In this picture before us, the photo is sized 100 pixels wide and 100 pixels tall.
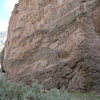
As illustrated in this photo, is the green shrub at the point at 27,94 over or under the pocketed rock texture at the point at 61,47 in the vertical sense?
under

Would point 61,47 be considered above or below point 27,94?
above

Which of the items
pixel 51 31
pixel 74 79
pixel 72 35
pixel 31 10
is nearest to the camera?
pixel 74 79

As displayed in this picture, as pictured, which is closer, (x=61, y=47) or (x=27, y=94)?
(x=27, y=94)

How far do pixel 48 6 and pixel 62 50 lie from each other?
3280 mm

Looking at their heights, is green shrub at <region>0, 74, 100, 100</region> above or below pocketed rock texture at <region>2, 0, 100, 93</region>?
below

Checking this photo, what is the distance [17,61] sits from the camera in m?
14.6

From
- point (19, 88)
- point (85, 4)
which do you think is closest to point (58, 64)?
point (85, 4)

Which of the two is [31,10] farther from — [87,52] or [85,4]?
[87,52]

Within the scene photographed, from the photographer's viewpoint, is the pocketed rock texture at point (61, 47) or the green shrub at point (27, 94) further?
the pocketed rock texture at point (61, 47)

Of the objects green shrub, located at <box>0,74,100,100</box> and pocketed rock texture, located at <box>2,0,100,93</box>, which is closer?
green shrub, located at <box>0,74,100,100</box>

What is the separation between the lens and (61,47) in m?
12.2

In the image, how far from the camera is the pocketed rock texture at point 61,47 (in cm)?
1122

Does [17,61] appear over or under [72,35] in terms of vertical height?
under

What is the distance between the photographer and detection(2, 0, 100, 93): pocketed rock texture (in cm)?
1122
